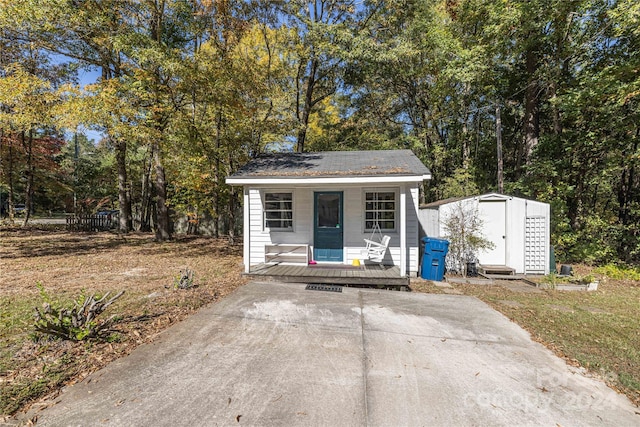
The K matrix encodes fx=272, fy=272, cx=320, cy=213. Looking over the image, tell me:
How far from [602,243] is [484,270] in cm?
487

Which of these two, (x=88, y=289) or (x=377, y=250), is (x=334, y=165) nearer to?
(x=377, y=250)

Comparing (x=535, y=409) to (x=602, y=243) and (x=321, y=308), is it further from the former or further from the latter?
(x=602, y=243)

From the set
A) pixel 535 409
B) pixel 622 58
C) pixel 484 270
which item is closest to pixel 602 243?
pixel 484 270

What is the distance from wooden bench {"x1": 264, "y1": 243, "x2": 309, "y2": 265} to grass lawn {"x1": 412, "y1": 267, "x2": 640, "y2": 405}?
293 centimetres

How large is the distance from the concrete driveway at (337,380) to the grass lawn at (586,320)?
30 cm

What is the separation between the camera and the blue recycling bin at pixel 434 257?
6.81 meters

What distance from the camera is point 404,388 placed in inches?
102

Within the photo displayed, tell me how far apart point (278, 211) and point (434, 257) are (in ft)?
14.0

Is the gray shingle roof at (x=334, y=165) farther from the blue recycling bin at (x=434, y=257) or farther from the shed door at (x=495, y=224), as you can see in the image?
the shed door at (x=495, y=224)

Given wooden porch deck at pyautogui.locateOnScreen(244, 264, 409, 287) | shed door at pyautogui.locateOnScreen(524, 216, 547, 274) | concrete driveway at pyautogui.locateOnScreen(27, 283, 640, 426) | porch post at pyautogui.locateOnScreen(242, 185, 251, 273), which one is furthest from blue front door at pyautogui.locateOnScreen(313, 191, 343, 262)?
shed door at pyautogui.locateOnScreen(524, 216, 547, 274)

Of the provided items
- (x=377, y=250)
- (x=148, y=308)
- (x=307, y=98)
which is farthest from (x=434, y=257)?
(x=307, y=98)

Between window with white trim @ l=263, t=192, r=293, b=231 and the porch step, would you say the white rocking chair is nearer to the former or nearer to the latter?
window with white trim @ l=263, t=192, r=293, b=231

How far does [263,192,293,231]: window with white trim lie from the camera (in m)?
7.54

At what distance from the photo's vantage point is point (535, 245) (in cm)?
741
